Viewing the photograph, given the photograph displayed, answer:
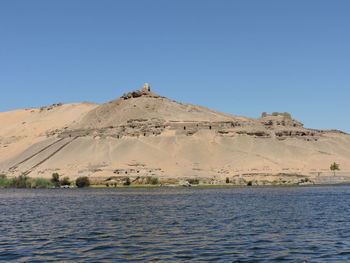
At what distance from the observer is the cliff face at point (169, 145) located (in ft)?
345

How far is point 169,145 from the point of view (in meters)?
117

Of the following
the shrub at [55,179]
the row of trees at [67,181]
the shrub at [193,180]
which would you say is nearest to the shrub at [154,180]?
the shrub at [193,180]

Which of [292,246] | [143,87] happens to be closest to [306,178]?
[143,87]

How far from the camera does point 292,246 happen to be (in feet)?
66.0

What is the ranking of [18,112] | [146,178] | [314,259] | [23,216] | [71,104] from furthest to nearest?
[18,112], [71,104], [146,178], [23,216], [314,259]

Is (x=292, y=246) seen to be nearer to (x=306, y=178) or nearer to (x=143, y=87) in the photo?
(x=306, y=178)

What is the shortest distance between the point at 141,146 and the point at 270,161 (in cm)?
3058

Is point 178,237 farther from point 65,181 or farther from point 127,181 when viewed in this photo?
point 65,181

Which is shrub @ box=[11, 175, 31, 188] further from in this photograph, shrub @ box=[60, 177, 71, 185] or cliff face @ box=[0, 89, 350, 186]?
cliff face @ box=[0, 89, 350, 186]

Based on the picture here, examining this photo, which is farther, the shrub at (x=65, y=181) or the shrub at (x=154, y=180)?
the shrub at (x=65, y=181)

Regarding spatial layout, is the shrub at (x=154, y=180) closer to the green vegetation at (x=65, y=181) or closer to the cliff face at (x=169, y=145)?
the cliff face at (x=169, y=145)

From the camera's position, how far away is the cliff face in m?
105

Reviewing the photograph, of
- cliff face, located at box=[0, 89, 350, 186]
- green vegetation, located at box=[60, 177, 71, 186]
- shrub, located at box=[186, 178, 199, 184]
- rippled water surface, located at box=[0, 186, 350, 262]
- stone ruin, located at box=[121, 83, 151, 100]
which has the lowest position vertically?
rippled water surface, located at box=[0, 186, 350, 262]

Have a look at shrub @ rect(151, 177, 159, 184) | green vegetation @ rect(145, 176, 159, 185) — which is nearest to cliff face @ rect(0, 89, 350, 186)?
shrub @ rect(151, 177, 159, 184)
